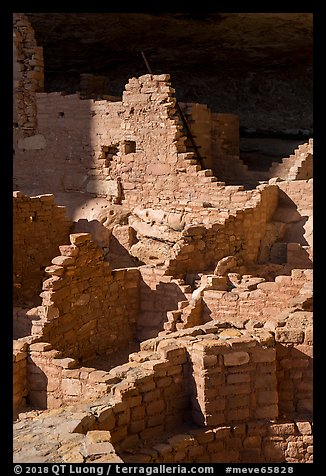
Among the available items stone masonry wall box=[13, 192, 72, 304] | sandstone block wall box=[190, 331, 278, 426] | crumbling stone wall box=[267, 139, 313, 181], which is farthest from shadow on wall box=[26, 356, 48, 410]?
crumbling stone wall box=[267, 139, 313, 181]

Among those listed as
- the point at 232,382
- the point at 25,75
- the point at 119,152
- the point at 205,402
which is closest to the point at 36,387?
the point at 205,402

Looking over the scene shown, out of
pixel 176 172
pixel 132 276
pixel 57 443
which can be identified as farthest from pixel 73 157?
pixel 57 443

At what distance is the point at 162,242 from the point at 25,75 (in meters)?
4.81

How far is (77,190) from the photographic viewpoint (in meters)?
14.0

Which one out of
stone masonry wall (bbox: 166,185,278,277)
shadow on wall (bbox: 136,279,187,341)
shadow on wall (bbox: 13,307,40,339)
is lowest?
shadow on wall (bbox: 13,307,40,339)

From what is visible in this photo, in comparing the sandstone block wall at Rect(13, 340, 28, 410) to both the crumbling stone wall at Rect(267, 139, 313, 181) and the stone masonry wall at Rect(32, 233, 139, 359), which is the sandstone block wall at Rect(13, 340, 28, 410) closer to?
the stone masonry wall at Rect(32, 233, 139, 359)

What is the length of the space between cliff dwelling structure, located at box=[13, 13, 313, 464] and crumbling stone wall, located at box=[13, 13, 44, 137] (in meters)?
0.03

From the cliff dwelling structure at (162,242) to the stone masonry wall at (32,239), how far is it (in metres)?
0.02

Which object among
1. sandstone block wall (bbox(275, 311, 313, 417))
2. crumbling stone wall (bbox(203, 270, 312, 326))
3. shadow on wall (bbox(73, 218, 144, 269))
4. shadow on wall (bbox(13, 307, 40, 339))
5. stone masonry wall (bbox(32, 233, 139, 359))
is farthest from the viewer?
shadow on wall (bbox(73, 218, 144, 269))

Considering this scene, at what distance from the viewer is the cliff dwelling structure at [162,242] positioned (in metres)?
6.59

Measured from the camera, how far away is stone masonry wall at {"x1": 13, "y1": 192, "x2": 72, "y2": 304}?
35.8ft

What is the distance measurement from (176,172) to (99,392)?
6212 millimetres

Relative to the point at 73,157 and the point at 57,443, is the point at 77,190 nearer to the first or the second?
the point at 73,157

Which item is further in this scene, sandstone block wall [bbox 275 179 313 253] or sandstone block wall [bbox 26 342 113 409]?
sandstone block wall [bbox 275 179 313 253]
